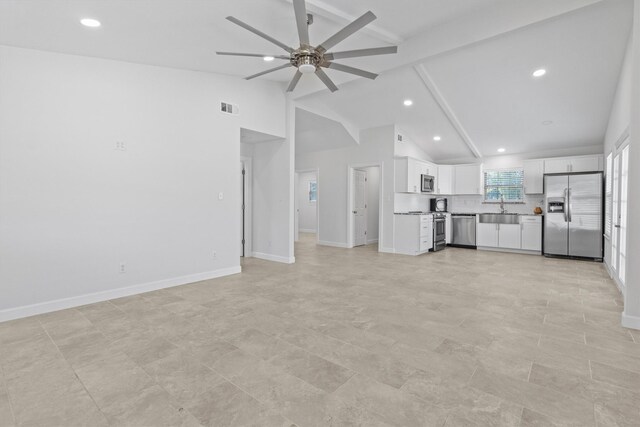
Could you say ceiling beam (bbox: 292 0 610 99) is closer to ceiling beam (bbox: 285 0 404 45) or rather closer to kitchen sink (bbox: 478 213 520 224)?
ceiling beam (bbox: 285 0 404 45)

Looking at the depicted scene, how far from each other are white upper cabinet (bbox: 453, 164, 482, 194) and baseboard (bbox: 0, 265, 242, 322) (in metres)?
6.39

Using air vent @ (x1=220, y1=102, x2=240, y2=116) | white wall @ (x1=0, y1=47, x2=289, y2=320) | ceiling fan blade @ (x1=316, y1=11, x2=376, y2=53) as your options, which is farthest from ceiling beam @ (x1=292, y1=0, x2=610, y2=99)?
white wall @ (x1=0, y1=47, x2=289, y2=320)

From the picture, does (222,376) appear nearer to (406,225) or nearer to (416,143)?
(406,225)

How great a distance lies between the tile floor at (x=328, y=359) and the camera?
1.76m

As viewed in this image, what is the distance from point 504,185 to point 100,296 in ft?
28.0

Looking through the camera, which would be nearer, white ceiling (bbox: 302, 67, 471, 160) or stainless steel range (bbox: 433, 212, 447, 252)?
white ceiling (bbox: 302, 67, 471, 160)

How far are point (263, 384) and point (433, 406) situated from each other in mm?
1028

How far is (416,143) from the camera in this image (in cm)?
806

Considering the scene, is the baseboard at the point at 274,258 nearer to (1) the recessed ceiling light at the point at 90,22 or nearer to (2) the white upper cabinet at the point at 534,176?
(1) the recessed ceiling light at the point at 90,22

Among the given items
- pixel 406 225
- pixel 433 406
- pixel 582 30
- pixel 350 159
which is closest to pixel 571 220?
pixel 406 225

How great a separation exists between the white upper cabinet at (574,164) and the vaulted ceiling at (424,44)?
0.45m

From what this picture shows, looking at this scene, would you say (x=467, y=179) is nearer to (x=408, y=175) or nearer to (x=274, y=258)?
(x=408, y=175)

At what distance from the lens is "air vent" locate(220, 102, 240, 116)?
4909mm

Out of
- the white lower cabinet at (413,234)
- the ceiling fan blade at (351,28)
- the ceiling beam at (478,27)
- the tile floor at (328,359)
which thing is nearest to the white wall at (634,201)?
the tile floor at (328,359)
